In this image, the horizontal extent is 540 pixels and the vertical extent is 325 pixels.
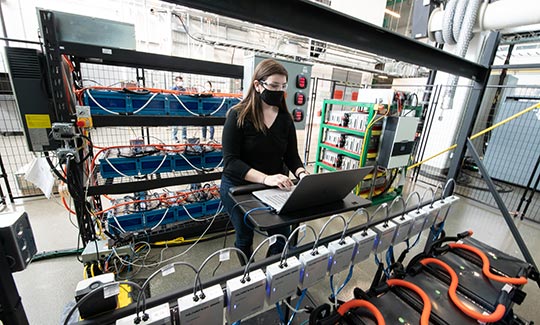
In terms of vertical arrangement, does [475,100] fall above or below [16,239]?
above

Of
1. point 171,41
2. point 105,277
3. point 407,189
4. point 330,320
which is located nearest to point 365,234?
point 330,320

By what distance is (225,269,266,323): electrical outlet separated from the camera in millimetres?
663

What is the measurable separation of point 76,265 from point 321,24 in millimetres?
2455

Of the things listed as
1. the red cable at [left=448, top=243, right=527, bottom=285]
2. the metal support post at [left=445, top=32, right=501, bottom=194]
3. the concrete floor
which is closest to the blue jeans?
the concrete floor

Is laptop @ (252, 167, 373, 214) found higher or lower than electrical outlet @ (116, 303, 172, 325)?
higher

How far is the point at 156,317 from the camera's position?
581mm

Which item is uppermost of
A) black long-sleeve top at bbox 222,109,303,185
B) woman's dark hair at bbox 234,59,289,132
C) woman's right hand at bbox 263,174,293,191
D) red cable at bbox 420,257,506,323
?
woman's dark hair at bbox 234,59,289,132

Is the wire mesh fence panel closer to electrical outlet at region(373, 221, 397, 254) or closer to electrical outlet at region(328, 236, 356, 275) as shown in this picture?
electrical outlet at region(373, 221, 397, 254)

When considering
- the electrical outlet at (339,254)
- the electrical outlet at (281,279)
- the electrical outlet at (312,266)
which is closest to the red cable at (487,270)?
the electrical outlet at (339,254)

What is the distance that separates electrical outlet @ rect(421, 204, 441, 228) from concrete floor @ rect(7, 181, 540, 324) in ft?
2.68

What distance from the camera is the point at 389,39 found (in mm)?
926

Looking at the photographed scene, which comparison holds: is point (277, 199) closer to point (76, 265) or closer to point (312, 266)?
point (312, 266)

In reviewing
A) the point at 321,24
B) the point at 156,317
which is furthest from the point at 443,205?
the point at 156,317

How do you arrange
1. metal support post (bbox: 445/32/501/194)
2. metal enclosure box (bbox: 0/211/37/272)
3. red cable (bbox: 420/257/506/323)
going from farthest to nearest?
1. metal support post (bbox: 445/32/501/194)
2. red cable (bbox: 420/257/506/323)
3. metal enclosure box (bbox: 0/211/37/272)
